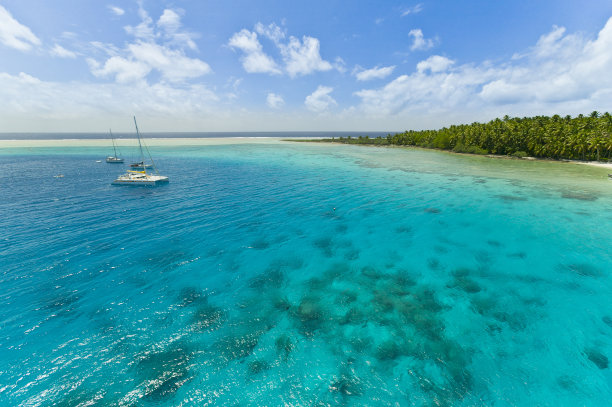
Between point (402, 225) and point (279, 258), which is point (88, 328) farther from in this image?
point (402, 225)

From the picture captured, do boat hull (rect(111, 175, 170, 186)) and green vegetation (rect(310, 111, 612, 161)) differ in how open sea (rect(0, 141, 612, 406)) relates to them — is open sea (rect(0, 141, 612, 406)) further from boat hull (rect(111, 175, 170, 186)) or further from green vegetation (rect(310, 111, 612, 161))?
green vegetation (rect(310, 111, 612, 161))

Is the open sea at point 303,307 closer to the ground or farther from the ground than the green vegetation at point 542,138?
closer to the ground

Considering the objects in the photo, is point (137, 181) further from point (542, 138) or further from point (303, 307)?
point (542, 138)

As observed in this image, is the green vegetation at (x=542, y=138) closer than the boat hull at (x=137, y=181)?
No

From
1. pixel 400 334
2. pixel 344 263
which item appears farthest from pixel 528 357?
pixel 344 263

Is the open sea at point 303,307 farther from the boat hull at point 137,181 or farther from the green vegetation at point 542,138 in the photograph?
the green vegetation at point 542,138

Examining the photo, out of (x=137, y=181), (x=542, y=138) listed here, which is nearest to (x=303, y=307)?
(x=137, y=181)

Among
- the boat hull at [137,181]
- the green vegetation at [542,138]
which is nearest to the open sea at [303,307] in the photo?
the boat hull at [137,181]
